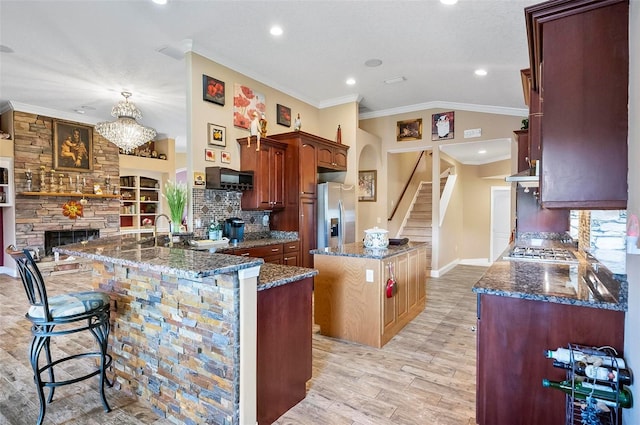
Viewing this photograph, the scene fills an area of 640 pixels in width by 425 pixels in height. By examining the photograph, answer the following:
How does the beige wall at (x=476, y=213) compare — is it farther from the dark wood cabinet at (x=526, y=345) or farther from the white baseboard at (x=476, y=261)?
the dark wood cabinet at (x=526, y=345)

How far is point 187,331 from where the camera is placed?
1939 millimetres

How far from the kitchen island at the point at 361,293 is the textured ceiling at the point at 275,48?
236 cm

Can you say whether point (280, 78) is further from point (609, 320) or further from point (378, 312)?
point (609, 320)

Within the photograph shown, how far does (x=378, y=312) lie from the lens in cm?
311

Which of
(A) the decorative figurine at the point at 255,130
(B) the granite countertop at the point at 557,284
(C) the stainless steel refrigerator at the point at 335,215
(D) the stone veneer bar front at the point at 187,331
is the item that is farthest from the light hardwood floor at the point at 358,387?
(A) the decorative figurine at the point at 255,130

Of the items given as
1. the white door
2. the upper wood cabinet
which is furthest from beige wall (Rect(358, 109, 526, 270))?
the upper wood cabinet

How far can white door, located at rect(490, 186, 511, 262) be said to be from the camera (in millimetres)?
7945

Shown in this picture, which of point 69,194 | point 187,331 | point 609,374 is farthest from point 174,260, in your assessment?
point 69,194

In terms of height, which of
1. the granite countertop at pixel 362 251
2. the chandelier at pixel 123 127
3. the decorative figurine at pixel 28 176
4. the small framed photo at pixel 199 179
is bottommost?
the granite countertop at pixel 362 251

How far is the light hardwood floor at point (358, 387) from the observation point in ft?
6.86

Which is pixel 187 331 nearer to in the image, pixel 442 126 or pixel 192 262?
pixel 192 262

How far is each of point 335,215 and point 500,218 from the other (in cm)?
490

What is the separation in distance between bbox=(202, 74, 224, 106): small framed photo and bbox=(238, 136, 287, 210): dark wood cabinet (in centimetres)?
61

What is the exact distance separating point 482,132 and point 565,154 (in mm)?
4860
